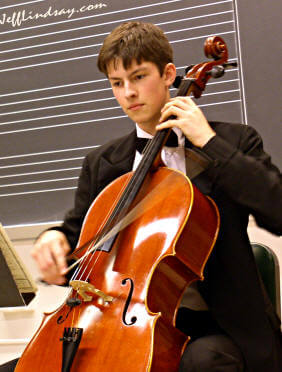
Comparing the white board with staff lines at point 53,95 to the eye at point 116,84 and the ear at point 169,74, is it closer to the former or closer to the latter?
the ear at point 169,74

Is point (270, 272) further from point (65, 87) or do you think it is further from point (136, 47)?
point (65, 87)

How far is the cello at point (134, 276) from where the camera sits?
1048mm

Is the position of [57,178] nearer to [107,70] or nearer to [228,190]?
[107,70]

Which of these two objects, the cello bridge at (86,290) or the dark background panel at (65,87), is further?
the dark background panel at (65,87)

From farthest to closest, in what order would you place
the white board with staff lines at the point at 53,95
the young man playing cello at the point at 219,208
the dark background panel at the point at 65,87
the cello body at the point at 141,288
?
the white board with staff lines at the point at 53,95 → the dark background panel at the point at 65,87 → the young man playing cello at the point at 219,208 → the cello body at the point at 141,288

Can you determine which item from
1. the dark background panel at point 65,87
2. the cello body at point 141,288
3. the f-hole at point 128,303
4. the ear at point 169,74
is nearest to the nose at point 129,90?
the ear at point 169,74

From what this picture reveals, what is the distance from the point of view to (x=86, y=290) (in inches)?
44.8

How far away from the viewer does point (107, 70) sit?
1.48 metres

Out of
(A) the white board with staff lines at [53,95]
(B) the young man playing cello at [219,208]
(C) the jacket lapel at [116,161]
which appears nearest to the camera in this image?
(B) the young man playing cello at [219,208]

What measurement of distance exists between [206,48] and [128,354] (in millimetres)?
816

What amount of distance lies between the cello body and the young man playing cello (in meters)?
0.08

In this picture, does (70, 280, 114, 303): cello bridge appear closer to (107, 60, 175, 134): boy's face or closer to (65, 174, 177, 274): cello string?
(65, 174, 177, 274): cello string

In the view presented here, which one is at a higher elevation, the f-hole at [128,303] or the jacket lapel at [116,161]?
the jacket lapel at [116,161]

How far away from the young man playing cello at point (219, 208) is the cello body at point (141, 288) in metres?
0.08
